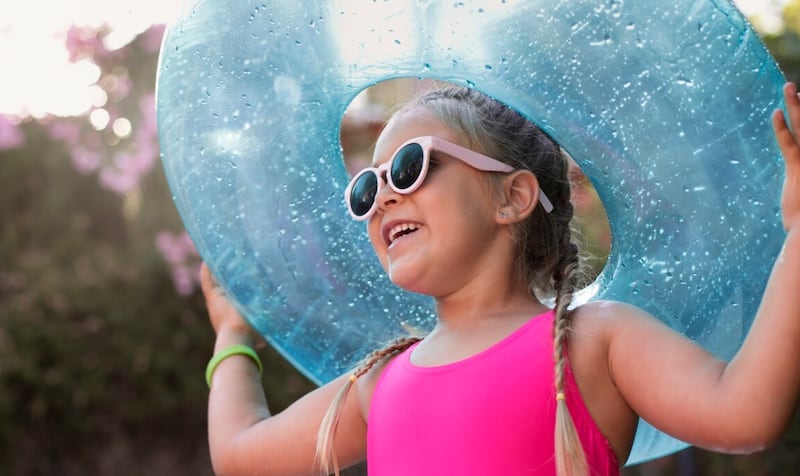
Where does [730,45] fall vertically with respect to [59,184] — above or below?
above

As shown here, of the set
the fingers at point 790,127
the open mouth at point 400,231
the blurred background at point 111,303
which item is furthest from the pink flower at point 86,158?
the fingers at point 790,127

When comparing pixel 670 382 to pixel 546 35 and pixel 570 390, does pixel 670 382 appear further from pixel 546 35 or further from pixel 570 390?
pixel 546 35

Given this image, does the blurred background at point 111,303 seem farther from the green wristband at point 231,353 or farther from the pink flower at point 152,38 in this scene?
the green wristband at point 231,353

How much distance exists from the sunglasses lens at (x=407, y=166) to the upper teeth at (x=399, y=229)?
77mm

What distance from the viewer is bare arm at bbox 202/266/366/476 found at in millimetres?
2098

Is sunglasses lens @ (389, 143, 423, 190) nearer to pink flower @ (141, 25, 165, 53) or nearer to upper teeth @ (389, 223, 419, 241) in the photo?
upper teeth @ (389, 223, 419, 241)

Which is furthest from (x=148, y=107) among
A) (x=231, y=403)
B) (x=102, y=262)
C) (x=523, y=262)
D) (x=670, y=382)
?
(x=670, y=382)

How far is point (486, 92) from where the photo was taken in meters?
1.82

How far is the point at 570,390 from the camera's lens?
173 centimetres

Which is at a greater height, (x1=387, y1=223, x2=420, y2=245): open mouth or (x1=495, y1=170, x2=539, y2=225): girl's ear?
(x1=495, y1=170, x2=539, y2=225): girl's ear

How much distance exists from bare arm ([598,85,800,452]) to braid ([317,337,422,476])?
1.77ft

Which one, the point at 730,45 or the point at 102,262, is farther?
the point at 102,262

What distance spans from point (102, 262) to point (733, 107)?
4.96 meters

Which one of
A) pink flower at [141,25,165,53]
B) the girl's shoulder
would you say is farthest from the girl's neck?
pink flower at [141,25,165,53]
